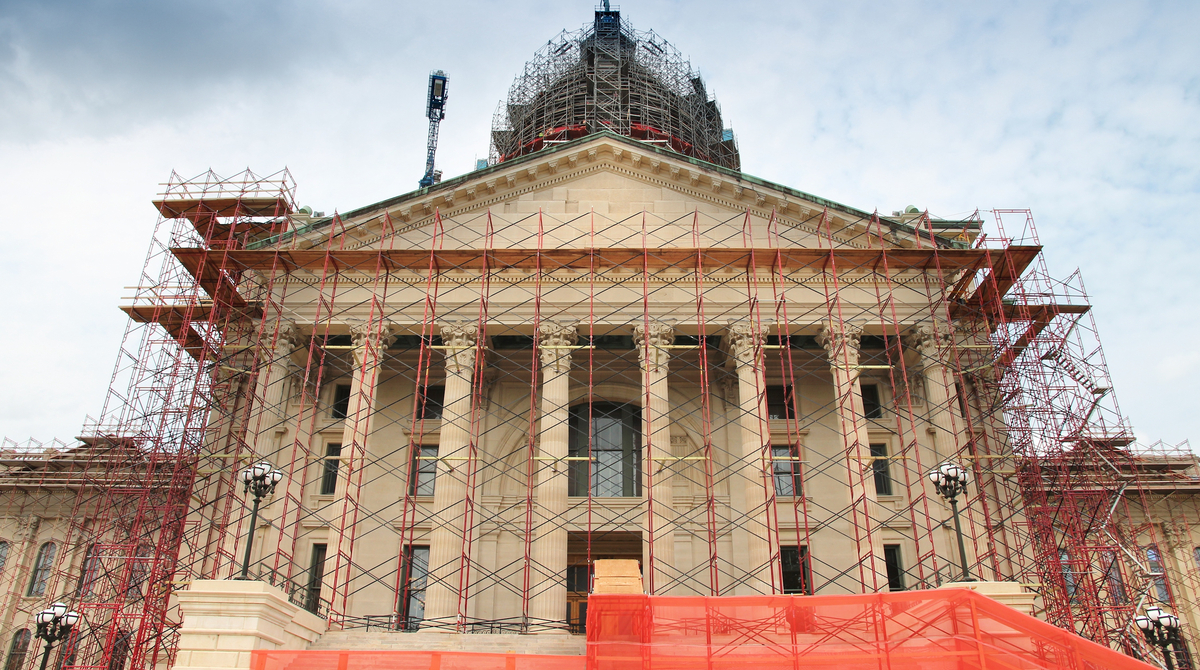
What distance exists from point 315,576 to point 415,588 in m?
3.67

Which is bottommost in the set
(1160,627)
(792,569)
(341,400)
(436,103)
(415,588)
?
(1160,627)

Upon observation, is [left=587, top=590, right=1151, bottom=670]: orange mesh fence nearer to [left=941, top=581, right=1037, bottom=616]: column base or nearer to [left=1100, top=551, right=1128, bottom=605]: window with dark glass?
[left=941, top=581, right=1037, bottom=616]: column base

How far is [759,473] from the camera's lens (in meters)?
26.7

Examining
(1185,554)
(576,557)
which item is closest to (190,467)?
(576,557)

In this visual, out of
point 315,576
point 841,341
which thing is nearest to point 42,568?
point 315,576

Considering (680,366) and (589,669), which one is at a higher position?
(680,366)

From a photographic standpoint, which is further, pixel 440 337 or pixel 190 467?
pixel 440 337

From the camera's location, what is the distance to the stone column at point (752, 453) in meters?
25.3

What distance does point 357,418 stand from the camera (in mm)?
25641

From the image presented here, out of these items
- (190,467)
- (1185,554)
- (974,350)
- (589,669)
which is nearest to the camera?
(589,669)

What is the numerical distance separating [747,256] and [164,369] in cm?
1965

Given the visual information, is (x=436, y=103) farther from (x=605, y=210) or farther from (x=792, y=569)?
(x=792, y=569)

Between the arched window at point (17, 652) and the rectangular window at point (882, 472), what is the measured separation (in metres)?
32.0

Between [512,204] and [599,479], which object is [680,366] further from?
[512,204]
